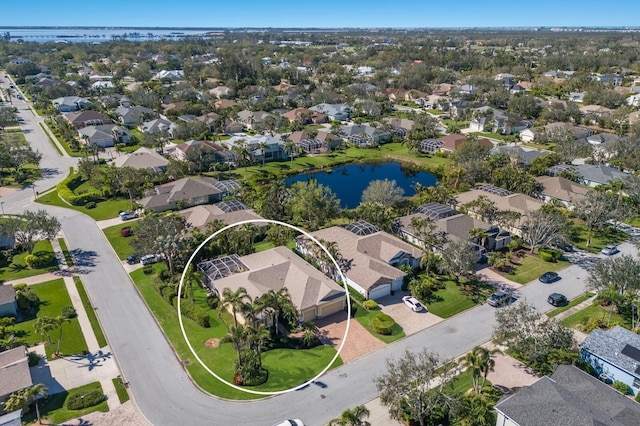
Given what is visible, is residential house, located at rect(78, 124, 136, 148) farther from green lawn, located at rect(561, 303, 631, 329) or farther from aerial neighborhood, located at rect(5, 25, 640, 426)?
green lawn, located at rect(561, 303, 631, 329)

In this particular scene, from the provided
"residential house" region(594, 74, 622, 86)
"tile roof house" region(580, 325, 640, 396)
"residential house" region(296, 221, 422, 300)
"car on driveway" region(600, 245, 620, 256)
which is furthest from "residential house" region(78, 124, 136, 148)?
"residential house" region(594, 74, 622, 86)

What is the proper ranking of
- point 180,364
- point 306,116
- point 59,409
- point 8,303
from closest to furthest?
point 59,409, point 180,364, point 8,303, point 306,116

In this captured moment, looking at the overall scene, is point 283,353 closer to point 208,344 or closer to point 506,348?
point 208,344

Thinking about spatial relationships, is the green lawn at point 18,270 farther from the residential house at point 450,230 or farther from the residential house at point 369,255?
the residential house at point 450,230

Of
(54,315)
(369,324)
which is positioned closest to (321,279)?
(369,324)

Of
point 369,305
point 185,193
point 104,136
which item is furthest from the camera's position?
point 104,136

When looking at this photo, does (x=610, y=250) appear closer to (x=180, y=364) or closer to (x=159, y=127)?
(x=180, y=364)
